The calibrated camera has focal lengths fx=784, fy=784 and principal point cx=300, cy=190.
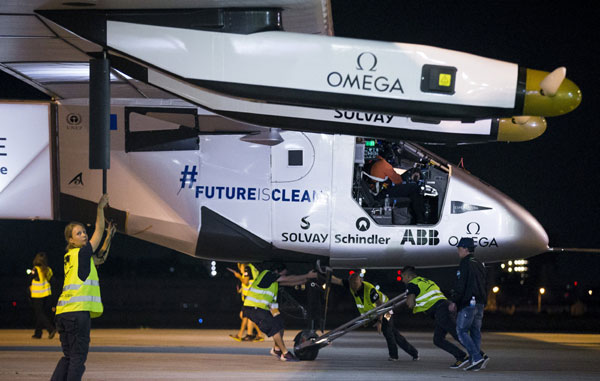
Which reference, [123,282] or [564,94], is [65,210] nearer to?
[564,94]

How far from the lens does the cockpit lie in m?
11.6

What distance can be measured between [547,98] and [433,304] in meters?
6.02

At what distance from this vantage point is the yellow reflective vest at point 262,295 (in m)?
11.8

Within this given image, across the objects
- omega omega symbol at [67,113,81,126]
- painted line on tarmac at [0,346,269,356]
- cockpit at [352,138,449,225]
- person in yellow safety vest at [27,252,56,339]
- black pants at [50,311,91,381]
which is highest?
omega omega symbol at [67,113,81,126]

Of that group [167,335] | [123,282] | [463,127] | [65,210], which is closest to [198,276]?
[123,282]

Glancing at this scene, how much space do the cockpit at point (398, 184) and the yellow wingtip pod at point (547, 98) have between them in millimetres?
5437

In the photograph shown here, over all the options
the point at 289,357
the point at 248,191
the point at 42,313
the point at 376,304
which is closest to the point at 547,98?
the point at 248,191

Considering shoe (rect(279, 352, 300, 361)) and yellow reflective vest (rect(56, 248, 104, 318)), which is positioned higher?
yellow reflective vest (rect(56, 248, 104, 318))

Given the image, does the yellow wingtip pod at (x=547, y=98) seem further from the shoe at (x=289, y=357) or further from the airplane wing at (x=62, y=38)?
the shoe at (x=289, y=357)

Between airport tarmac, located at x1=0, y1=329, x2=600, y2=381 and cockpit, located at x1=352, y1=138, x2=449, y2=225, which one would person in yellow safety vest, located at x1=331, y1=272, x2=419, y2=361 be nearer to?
airport tarmac, located at x1=0, y1=329, x2=600, y2=381

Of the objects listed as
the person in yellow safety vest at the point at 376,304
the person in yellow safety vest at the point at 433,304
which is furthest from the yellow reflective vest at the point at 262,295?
the person in yellow safety vest at the point at 433,304

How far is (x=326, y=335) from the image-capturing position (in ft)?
36.7

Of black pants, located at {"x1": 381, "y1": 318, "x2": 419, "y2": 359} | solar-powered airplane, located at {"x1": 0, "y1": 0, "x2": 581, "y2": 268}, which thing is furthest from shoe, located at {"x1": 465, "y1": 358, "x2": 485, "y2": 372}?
solar-powered airplane, located at {"x1": 0, "y1": 0, "x2": 581, "y2": 268}

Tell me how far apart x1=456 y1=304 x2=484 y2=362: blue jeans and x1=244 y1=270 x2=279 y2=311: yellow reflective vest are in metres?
2.78
